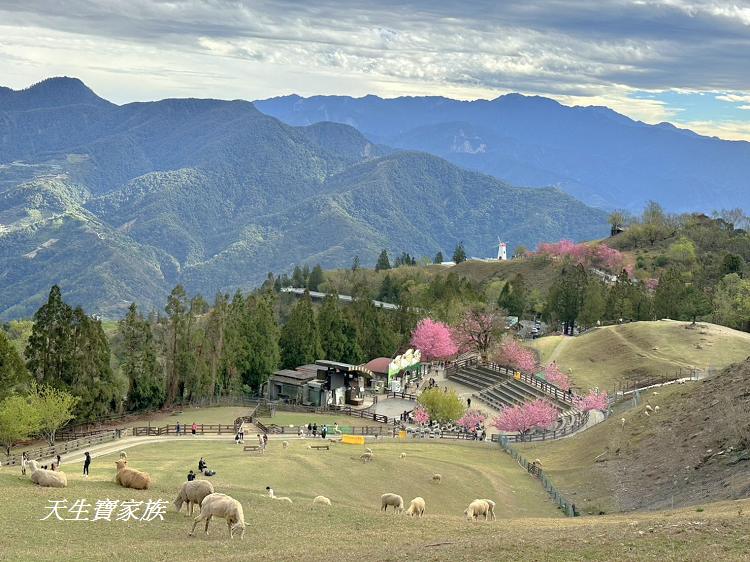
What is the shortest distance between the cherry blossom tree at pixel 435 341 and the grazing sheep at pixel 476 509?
73.8m

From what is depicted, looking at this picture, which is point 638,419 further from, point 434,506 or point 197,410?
point 197,410

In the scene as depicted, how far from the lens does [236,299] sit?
11019 cm

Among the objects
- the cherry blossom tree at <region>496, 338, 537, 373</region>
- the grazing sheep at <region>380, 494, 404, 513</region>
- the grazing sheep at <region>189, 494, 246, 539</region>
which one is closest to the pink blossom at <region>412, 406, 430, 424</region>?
the cherry blossom tree at <region>496, 338, 537, 373</region>

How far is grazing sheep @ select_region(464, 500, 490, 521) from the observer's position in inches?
1526

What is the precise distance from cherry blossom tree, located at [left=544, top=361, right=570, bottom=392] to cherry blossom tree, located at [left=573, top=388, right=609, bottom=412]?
4523mm

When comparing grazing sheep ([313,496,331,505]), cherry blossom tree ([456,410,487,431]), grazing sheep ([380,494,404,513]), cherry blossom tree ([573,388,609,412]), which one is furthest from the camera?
cherry blossom tree ([573,388,609,412])

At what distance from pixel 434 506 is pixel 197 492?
18.0m

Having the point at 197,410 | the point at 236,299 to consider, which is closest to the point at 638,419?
the point at 197,410

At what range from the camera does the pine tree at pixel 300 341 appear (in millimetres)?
105250

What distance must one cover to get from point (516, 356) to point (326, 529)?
238 ft

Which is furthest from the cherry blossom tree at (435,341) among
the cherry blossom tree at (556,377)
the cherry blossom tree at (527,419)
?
the cherry blossom tree at (527,419)

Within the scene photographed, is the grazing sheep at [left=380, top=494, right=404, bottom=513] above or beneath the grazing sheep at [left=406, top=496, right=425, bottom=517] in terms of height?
beneath

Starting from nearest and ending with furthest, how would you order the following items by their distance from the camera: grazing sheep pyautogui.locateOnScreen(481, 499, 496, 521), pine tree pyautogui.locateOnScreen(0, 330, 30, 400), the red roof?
grazing sheep pyautogui.locateOnScreen(481, 499, 496, 521) < pine tree pyautogui.locateOnScreen(0, 330, 30, 400) < the red roof

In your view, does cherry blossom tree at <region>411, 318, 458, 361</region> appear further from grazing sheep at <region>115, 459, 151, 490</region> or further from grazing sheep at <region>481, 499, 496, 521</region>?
grazing sheep at <region>115, 459, 151, 490</region>
